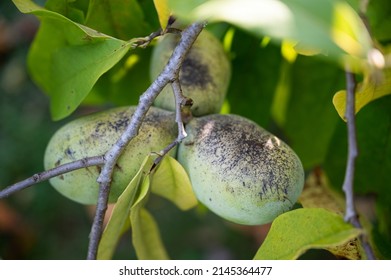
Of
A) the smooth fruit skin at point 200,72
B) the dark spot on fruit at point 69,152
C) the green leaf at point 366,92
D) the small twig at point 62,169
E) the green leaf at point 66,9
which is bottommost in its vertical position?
the dark spot on fruit at point 69,152

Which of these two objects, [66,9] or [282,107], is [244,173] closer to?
[66,9]

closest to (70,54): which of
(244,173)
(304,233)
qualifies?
(244,173)

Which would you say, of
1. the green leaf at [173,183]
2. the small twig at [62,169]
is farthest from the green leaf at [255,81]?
the small twig at [62,169]

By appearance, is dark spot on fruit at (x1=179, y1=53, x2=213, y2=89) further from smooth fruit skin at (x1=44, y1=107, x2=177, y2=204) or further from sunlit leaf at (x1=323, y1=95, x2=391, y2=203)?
sunlit leaf at (x1=323, y1=95, x2=391, y2=203)

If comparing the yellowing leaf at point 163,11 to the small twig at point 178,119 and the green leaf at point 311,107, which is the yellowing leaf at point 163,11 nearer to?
the small twig at point 178,119

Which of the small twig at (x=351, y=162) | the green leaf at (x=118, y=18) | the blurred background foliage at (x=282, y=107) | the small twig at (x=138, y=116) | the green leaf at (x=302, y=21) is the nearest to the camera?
the green leaf at (x=302, y=21)

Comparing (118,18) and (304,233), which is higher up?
(118,18)
